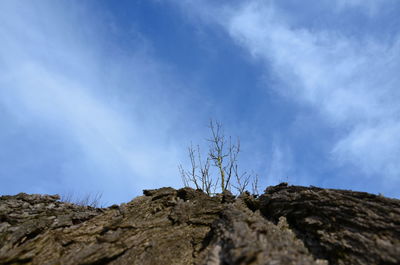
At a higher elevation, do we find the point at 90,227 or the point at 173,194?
the point at 173,194

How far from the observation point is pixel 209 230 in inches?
322

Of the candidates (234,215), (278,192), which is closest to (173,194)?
(234,215)

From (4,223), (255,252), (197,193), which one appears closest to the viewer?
(255,252)

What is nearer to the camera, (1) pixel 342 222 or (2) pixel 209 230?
(1) pixel 342 222

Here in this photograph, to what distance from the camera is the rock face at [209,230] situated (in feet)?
19.1

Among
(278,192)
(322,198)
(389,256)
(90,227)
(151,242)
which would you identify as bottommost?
(389,256)

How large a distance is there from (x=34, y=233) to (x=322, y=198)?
32.3 ft

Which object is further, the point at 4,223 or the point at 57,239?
the point at 4,223

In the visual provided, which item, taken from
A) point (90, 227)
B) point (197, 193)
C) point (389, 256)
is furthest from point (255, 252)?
point (90, 227)

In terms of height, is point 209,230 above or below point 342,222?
above

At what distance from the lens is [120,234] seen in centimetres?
768

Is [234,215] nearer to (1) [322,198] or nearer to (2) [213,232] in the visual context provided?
(2) [213,232]

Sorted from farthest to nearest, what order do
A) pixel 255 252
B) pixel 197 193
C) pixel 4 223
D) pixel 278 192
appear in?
pixel 197 193 → pixel 278 192 → pixel 4 223 → pixel 255 252

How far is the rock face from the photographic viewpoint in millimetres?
5812
